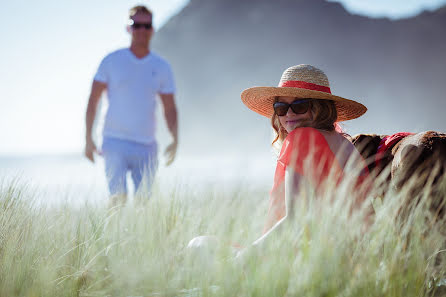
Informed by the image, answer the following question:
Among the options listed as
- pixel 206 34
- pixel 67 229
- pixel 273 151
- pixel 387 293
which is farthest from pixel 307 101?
pixel 206 34

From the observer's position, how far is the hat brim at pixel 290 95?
2045 mm

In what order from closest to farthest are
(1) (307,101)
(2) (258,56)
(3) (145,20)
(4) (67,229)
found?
1. (1) (307,101)
2. (4) (67,229)
3. (3) (145,20)
4. (2) (258,56)

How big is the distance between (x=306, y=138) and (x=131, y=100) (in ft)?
8.29

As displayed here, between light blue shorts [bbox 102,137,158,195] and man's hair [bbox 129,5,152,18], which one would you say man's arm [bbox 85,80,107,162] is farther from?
man's hair [bbox 129,5,152,18]

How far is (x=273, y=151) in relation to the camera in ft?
8.32

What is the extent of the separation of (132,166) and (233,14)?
78.3 metres

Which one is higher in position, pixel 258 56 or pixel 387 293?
pixel 258 56

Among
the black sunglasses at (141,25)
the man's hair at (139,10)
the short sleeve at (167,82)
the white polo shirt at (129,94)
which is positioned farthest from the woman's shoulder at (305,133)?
the man's hair at (139,10)

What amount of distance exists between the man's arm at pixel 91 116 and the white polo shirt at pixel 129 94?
113mm

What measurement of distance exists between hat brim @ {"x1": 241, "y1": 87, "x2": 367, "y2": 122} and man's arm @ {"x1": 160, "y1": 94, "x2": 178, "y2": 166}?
5.73 feet

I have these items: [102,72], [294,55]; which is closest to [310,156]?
[102,72]

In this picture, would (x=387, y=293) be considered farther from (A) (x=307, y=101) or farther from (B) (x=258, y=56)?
(B) (x=258, y=56)

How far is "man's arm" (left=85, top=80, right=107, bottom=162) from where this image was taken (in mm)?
4020

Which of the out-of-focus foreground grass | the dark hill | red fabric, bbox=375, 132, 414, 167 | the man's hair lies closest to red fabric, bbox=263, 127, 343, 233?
the out-of-focus foreground grass
